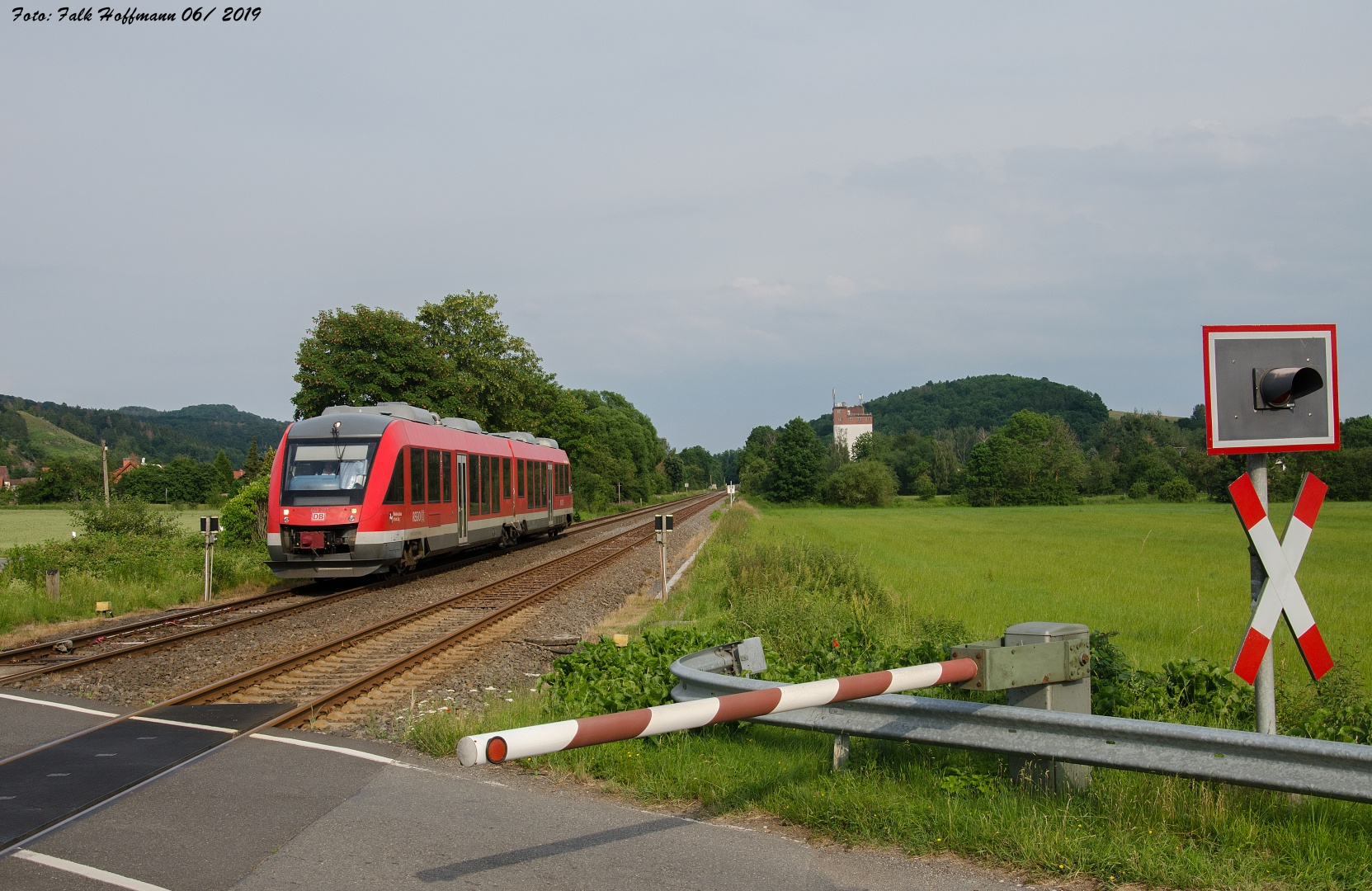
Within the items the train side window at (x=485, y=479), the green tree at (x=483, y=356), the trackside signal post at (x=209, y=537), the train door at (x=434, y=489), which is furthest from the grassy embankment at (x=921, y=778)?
the green tree at (x=483, y=356)

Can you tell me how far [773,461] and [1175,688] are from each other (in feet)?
316

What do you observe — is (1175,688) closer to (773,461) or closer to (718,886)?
(718,886)

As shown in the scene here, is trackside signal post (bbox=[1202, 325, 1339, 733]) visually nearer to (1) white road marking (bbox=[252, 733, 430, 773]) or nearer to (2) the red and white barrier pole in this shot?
(2) the red and white barrier pole

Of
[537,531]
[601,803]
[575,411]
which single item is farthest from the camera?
[575,411]

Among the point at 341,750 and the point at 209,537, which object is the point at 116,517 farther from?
the point at 341,750

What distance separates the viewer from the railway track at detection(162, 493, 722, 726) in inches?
329

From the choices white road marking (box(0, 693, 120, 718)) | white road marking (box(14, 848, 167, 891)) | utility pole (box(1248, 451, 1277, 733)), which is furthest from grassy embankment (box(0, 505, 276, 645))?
utility pole (box(1248, 451, 1277, 733))

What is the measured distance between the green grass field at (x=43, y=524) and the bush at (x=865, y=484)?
57.3 meters

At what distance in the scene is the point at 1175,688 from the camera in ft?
20.5

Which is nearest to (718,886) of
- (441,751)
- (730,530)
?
(441,751)

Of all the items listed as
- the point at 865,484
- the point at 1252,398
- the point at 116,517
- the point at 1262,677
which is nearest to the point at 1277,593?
the point at 1262,677

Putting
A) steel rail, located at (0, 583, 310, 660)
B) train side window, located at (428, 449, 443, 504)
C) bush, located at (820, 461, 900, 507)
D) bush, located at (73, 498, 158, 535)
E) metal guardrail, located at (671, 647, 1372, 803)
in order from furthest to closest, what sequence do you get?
bush, located at (820, 461, 900, 507) < bush, located at (73, 498, 158, 535) < train side window, located at (428, 449, 443, 504) < steel rail, located at (0, 583, 310, 660) < metal guardrail, located at (671, 647, 1372, 803)

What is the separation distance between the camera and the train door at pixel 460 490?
71.1ft

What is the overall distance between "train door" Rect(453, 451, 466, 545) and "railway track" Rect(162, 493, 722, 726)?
5.25 meters
